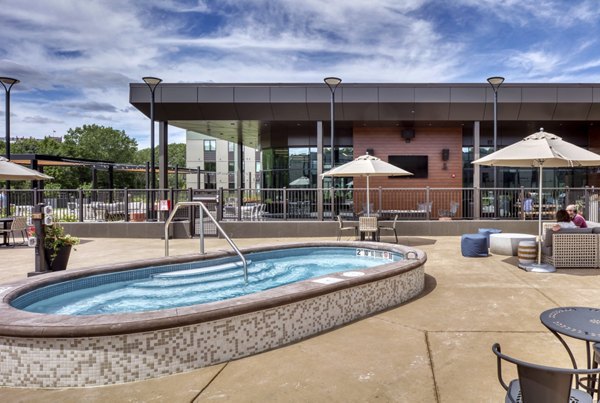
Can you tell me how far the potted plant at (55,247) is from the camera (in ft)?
22.1

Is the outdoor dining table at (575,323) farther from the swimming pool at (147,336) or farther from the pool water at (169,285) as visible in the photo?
the pool water at (169,285)

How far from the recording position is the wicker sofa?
7.27m

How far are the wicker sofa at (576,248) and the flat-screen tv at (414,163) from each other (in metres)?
10.4

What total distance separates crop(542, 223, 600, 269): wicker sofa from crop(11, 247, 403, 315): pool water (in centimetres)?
284

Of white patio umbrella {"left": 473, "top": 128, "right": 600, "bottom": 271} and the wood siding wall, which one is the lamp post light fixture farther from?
white patio umbrella {"left": 473, "top": 128, "right": 600, "bottom": 271}

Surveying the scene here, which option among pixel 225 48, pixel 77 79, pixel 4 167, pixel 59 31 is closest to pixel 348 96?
pixel 225 48

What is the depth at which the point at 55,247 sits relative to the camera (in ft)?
22.3

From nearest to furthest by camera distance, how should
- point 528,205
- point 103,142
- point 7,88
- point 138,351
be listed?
point 138,351 → point 7,88 → point 528,205 → point 103,142

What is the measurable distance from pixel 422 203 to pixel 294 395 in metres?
14.1

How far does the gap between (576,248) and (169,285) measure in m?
7.33

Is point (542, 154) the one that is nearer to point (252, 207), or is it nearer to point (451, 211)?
point (451, 211)

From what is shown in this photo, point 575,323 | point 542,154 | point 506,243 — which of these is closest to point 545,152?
point 542,154

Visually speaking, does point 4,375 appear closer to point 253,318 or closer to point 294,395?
point 253,318

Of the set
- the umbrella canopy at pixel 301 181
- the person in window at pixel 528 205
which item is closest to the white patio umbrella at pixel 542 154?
the person in window at pixel 528 205
